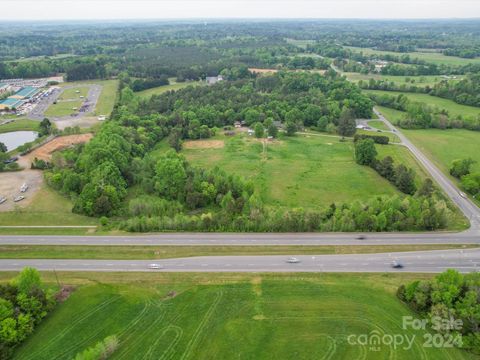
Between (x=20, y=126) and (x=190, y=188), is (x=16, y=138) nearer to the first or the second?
(x=20, y=126)

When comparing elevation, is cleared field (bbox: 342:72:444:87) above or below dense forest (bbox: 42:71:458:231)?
above

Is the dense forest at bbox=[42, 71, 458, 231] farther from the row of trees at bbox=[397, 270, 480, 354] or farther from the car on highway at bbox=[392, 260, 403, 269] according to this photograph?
the row of trees at bbox=[397, 270, 480, 354]

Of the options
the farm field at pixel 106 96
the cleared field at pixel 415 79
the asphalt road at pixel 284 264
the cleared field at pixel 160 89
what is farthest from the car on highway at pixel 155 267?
the cleared field at pixel 415 79

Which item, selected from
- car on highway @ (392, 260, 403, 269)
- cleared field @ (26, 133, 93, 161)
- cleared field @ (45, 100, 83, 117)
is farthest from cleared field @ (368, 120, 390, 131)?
cleared field @ (45, 100, 83, 117)

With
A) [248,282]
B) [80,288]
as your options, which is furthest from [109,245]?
[248,282]

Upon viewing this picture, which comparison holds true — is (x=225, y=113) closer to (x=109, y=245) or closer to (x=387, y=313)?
(x=109, y=245)

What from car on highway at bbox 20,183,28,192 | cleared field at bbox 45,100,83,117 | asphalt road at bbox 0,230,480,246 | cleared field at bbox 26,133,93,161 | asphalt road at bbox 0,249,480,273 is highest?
cleared field at bbox 45,100,83,117

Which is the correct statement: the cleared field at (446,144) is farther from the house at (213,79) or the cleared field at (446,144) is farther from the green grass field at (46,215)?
the house at (213,79)
